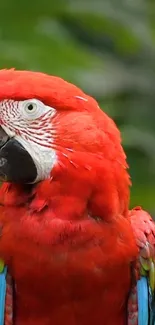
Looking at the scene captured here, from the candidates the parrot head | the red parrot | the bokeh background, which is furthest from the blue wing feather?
the bokeh background

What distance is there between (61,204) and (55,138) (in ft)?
0.39

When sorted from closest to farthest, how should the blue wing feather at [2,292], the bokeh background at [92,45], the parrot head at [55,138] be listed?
1. the parrot head at [55,138]
2. the blue wing feather at [2,292]
3. the bokeh background at [92,45]

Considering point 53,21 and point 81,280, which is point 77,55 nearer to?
point 53,21

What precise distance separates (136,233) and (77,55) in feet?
1.39

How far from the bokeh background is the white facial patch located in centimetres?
33

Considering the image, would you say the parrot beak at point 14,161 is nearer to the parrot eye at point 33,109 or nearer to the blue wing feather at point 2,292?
the parrot eye at point 33,109

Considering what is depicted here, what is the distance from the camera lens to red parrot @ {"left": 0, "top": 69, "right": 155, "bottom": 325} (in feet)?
5.54

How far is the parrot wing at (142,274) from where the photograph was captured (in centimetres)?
185

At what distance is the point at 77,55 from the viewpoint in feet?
6.66

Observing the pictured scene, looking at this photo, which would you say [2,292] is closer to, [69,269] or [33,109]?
[69,269]

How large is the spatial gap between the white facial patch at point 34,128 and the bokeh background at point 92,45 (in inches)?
12.9

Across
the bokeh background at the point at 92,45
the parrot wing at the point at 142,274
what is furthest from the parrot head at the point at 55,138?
the bokeh background at the point at 92,45

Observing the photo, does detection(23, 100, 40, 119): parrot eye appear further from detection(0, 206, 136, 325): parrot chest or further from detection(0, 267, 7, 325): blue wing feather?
detection(0, 267, 7, 325): blue wing feather

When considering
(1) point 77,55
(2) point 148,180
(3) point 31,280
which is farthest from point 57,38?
(3) point 31,280
